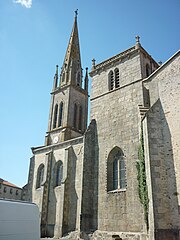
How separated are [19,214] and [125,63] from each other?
1484cm

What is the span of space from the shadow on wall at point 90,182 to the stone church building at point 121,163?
0.07m

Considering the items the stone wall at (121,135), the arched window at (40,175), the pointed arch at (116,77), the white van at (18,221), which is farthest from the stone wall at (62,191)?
the white van at (18,221)

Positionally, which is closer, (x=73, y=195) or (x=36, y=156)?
(x=73, y=195)

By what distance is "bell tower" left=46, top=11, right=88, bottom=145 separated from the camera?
1077 inches

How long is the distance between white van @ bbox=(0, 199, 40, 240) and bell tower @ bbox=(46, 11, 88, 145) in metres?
16.8

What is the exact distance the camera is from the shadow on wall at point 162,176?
35.3 ft

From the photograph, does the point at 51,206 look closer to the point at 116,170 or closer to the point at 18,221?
the point at 116,170

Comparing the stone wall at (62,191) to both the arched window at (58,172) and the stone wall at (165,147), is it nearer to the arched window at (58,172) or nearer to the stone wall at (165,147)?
the arched window at (58,172)

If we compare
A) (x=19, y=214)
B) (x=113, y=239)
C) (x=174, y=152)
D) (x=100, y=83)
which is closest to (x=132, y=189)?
(x=113, y=239)

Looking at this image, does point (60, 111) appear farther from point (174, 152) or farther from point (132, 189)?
point (174, 152)

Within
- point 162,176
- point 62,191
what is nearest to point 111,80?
point 62,191

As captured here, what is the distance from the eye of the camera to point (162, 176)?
38.6 ft

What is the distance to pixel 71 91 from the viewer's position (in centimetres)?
2908

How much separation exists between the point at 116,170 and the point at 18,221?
9.62 metres
